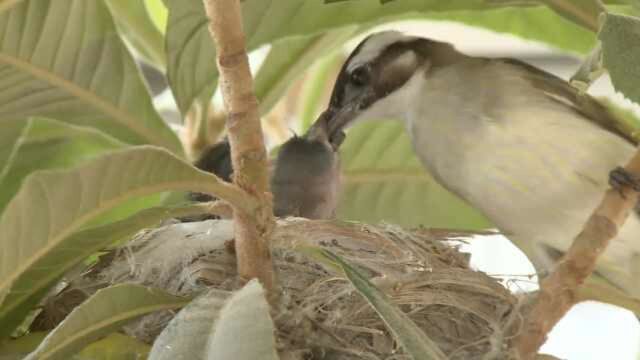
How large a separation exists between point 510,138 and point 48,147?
1.31 feet

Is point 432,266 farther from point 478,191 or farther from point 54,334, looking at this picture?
point 54,334

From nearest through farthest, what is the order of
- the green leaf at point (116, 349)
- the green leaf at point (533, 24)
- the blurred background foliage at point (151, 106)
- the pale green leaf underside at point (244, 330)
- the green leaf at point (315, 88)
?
the pale green leaf underside at point (244, 330), the blurred background foliage at point (151, 106), the green leaf at point (116, 349), the green leaf at point (533, 24), the green leaf at point (315, 88)

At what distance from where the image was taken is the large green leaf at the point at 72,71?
756mm

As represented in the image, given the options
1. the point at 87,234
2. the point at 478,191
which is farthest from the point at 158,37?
the point at 87,234

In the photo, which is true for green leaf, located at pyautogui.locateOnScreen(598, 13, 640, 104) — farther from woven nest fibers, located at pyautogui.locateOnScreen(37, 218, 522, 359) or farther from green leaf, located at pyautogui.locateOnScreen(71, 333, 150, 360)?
green leaf, located at pyautogui.locateOnScreen(71, 333, 150, 360)

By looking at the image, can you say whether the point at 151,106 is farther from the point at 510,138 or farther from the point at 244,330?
the point at 244,330

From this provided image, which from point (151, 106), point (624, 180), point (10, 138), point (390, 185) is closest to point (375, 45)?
point (390, 185)

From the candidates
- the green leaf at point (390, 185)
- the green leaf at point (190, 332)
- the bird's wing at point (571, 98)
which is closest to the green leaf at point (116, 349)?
the green leaf at point (190, 332)

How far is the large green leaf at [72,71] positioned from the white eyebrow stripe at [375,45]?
0.23 metres

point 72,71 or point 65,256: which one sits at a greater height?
point 72,71

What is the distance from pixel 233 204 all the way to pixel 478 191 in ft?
1.48

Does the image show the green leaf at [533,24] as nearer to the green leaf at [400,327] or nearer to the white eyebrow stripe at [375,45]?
the white eyebrow stripe at [375,45]

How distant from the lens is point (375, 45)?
1.05 metres

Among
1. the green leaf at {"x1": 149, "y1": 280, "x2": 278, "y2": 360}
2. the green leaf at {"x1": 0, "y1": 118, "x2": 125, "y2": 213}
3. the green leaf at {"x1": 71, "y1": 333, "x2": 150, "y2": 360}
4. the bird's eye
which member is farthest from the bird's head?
the green leaf at {"x1": 149, "y1": 280, "x2": 278, "y2": 360}
